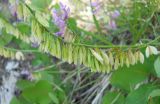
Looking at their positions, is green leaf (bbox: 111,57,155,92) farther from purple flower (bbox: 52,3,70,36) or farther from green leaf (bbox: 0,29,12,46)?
green leaf (bbox: 0,29,12,46)

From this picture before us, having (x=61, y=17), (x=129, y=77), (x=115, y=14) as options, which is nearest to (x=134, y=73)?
(x=129, y=77)

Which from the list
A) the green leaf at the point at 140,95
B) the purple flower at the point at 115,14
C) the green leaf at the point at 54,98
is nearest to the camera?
the green leaf at the point at 140,95

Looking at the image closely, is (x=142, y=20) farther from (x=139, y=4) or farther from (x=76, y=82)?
(x=76, y=82)

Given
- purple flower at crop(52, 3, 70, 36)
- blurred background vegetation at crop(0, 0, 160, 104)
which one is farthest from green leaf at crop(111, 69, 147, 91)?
purple flower at crop(52, 3, 70, 36)

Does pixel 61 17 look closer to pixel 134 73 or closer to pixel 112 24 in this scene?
pixel 134 73

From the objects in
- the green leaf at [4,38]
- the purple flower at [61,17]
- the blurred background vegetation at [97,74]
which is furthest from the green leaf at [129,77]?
the green leaf at [4,38]

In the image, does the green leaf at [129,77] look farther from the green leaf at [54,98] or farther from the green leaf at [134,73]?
the green leaf at [54,98]
